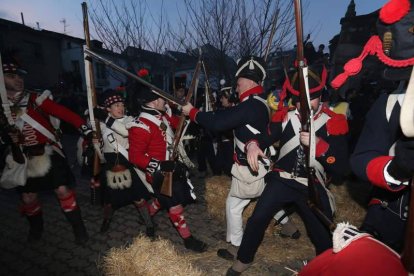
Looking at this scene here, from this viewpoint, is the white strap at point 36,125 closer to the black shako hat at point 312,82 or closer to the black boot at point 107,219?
the black boot at point 107,219

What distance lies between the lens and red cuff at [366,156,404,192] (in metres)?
1.70

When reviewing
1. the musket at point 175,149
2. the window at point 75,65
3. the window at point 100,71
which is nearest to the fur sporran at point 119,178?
the musket at point 175,149

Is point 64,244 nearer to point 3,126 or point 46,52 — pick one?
point 3,126

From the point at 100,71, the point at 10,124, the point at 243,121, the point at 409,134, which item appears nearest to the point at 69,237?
the point at 10,124

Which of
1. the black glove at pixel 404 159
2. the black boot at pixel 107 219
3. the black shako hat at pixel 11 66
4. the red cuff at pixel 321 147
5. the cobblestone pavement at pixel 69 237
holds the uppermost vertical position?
the black shako hat at pixel 11 66

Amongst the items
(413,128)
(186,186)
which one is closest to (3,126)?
(186,186)

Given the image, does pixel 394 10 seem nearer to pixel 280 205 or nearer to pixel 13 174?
pixel 280 205

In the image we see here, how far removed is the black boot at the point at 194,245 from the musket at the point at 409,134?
3139mm

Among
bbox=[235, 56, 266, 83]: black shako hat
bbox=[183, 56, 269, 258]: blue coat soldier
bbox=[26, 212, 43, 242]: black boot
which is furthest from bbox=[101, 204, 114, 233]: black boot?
bbox=[235, 56, 266, 83]: black shako hat

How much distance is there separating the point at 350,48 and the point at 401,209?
58.1 ft

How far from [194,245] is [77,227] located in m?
1.84

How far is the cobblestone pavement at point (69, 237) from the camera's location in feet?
12.6

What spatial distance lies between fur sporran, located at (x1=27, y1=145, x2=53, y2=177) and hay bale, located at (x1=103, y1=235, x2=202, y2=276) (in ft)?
5.09

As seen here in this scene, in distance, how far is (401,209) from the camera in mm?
1990
